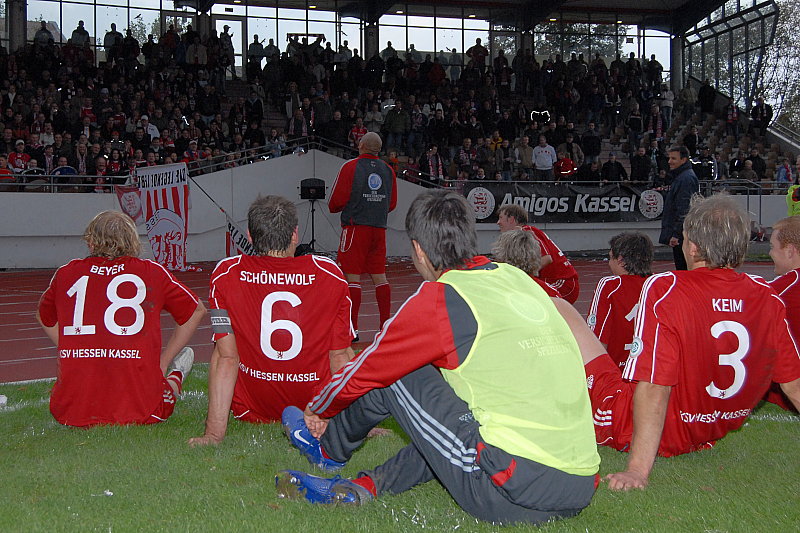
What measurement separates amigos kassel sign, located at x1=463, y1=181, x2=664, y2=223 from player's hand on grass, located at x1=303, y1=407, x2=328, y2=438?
17259 mm

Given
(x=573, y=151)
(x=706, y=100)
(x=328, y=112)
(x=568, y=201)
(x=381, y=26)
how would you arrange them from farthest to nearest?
1. (x=381, y=26)
2. (x=706, y=100)
3. (x=573, y=151)
4. (x=328, y=112)
5. (x=568, y=201)

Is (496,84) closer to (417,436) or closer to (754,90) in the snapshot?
(754,90)

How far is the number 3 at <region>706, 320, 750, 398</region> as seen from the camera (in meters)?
3.81

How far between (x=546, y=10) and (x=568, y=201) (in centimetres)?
1289

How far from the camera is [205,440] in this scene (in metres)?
4.35

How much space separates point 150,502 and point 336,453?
789 mm

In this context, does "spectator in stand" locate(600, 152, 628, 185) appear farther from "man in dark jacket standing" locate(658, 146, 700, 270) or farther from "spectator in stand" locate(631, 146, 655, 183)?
"man in dark jacket standing" locate(658, 146, 700, 270)

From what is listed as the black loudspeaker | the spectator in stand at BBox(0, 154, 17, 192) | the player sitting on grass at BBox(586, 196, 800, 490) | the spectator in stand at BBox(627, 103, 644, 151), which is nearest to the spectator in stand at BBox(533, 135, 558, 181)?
the spectator in stand at BBox(627, 103, 644, 151)

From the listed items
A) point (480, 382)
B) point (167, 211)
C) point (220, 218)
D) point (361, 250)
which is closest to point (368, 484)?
point (480, 382)

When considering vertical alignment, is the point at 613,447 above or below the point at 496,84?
below

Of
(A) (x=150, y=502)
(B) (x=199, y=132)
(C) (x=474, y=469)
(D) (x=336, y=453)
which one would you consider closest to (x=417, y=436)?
(C) (x=474, y=469)

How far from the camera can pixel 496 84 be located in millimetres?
29062

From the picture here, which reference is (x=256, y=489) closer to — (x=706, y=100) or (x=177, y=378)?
(x=177, y=378)

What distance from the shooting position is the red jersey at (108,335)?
182 inches
